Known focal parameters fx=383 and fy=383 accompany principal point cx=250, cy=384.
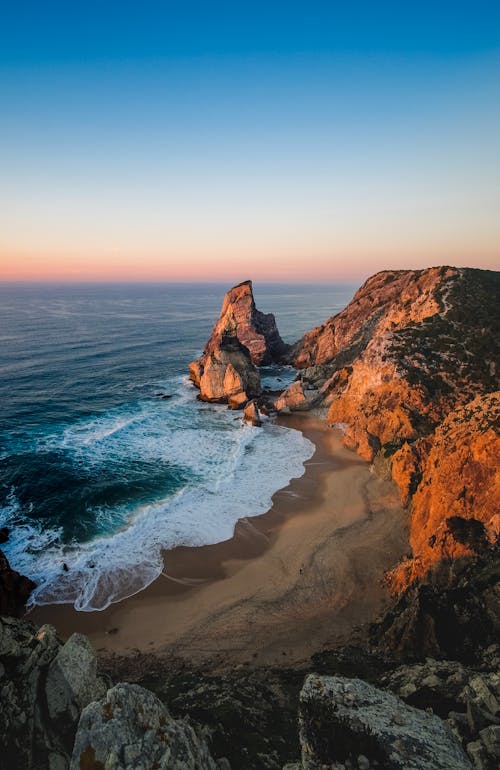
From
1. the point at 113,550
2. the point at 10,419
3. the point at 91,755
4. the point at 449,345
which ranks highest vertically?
the point at 449,345

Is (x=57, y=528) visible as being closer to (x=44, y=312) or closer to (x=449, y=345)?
(x=449, y=345)

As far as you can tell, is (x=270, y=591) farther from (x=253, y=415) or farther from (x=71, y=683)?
(x=253, y=415)

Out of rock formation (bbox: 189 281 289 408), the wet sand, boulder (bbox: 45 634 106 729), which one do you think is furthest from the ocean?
boulder (bbox: 45 634 106 729)

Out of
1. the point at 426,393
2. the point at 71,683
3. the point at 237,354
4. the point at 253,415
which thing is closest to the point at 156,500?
the point at 253,415

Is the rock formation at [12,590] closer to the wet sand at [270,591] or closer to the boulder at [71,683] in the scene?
the wet sand at [270,591]

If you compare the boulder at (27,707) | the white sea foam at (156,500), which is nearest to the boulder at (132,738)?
the boulder at (27,707)

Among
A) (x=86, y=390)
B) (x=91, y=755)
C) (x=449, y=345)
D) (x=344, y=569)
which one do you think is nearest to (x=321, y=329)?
(x=449, y=345)
